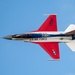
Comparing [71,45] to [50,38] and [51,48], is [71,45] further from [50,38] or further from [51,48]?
[50,38]

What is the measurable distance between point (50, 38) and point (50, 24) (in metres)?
1.79

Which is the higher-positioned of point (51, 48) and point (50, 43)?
A: point (50, 43)

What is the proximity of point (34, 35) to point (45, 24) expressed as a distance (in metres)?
1.94

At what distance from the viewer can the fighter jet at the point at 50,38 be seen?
32125 mm

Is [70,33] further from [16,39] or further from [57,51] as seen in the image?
[16,39]

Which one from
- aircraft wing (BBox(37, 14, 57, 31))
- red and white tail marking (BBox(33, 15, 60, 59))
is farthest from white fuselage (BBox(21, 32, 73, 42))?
aircraft wing (BBox(37, 14, 57, 31))

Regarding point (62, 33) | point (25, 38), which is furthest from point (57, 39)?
point (25, 38)

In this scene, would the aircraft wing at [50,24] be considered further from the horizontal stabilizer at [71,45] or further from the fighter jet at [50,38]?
the horizontal stabilizer at [71,45]

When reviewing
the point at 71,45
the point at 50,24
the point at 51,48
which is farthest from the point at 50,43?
the point at 71,45

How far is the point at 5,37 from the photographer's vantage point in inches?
1278

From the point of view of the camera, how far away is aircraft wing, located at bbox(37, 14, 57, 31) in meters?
32.8

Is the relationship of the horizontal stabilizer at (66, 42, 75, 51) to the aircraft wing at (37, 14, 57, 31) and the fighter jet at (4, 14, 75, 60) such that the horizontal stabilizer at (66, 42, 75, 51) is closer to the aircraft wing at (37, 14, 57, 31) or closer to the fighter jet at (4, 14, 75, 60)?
the fighter jet at (4, 14, 75, 60)

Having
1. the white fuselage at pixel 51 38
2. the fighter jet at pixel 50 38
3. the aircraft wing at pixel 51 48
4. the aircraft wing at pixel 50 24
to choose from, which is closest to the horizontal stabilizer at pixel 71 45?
the fighter jet at pixel 50 38

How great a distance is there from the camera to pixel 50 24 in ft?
108
